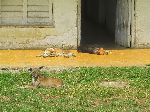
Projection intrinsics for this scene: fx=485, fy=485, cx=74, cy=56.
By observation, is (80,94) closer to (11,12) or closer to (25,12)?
(25,12)

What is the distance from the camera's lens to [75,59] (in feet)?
45.4

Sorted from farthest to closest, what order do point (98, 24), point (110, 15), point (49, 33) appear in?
point (98, 24), point (110, 15), point (49, 33)

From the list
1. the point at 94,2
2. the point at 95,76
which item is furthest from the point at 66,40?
the point at 94,2

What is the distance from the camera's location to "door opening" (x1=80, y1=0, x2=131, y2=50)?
1739cm

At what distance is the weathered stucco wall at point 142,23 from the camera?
15.9 meters

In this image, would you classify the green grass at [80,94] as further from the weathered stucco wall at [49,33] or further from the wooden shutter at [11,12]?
the wooden shutter at [11,12]

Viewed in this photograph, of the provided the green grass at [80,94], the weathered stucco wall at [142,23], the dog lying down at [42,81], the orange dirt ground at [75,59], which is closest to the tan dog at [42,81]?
the dog lying down at [42,81]

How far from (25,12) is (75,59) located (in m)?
2.73

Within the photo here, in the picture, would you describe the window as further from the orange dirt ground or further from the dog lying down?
the dog lying down

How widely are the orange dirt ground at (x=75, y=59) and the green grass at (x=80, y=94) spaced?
4.54 ft

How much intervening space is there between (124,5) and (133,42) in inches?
51.4

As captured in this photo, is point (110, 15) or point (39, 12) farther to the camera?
point (110, 15)

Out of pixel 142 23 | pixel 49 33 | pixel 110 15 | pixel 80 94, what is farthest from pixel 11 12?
pixel 80 94

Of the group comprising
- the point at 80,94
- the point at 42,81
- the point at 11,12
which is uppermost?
the point at 11,12
